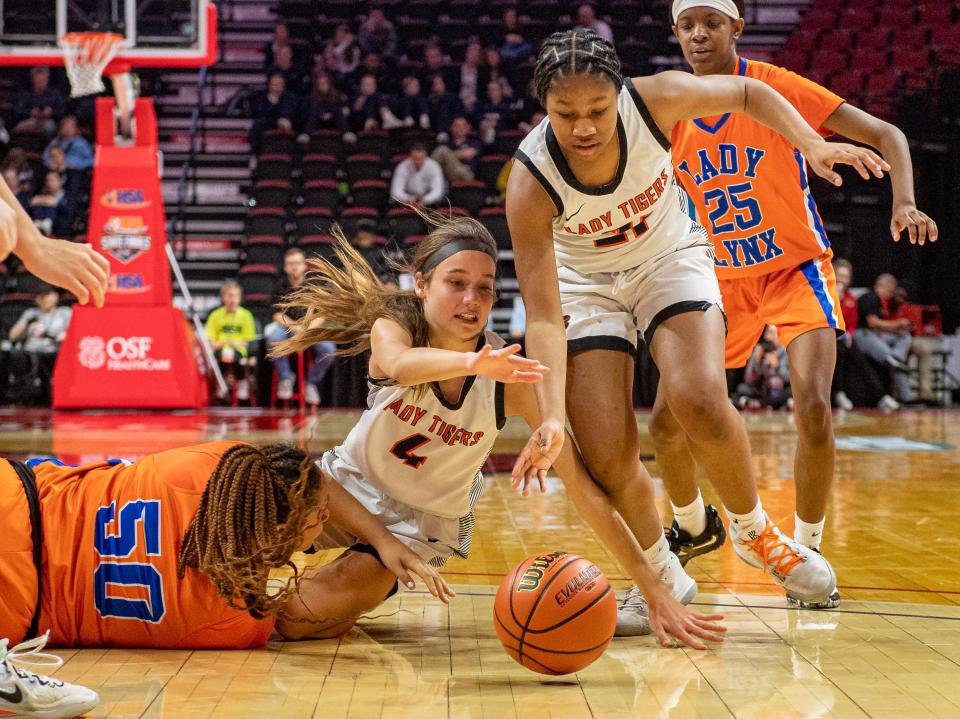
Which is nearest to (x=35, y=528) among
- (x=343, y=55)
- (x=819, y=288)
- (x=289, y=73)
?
(x=819, y=288)

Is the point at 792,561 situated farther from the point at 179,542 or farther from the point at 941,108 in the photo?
the point at 941,108

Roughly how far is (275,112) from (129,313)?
19.1 ft

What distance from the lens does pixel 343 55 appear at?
55.9 ft

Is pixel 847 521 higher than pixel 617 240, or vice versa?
pixel 617 240

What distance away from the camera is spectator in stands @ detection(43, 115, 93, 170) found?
14.9 m

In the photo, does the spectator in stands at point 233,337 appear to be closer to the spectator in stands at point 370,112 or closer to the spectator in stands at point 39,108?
the spectator in stands at point 370,112

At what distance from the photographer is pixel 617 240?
3736mm

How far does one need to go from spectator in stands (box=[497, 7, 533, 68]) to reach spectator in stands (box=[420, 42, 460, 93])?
34.7 inches

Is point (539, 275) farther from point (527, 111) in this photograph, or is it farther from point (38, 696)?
point (527, 111)

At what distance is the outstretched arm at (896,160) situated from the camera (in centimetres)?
358

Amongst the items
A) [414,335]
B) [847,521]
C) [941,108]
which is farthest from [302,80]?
[414,335]

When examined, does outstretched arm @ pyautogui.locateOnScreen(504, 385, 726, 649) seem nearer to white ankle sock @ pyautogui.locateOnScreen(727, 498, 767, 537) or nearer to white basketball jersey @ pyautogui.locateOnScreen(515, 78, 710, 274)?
white ankle sock @ pyautogui.locateOnScreen(727, 498, 767, 537)

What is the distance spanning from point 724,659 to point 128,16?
983 cm

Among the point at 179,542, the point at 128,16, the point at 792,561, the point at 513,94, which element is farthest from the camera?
the point at 513,94
